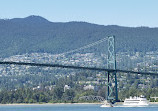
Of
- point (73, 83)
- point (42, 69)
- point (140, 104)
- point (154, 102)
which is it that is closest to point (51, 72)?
point (42, 69)

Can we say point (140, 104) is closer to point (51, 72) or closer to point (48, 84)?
point (48, 84)

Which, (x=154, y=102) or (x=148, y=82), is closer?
(x=154, y=102)

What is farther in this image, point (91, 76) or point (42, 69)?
point (42, 69)

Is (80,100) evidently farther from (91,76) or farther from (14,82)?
(14,82)

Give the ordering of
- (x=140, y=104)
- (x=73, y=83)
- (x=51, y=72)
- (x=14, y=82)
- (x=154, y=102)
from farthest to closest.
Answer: (x=51, y=72)
(x=14, y=82)
(x=73, y=83)
(x=154, y=102)
(x=140, y=104)

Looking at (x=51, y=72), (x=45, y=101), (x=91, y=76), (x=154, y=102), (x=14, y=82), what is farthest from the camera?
(x=51, y=72)

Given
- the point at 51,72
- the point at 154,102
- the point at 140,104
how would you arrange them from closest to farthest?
1. the point at 140,104
2. the point at 154,102
3. the point at 51,72

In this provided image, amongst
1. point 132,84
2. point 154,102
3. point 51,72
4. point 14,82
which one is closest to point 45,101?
point 154,102

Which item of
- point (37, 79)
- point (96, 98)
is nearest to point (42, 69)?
point (37, 79)

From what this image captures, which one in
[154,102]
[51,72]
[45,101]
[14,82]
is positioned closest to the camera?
[154,102]

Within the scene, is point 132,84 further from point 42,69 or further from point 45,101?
point 42,69
